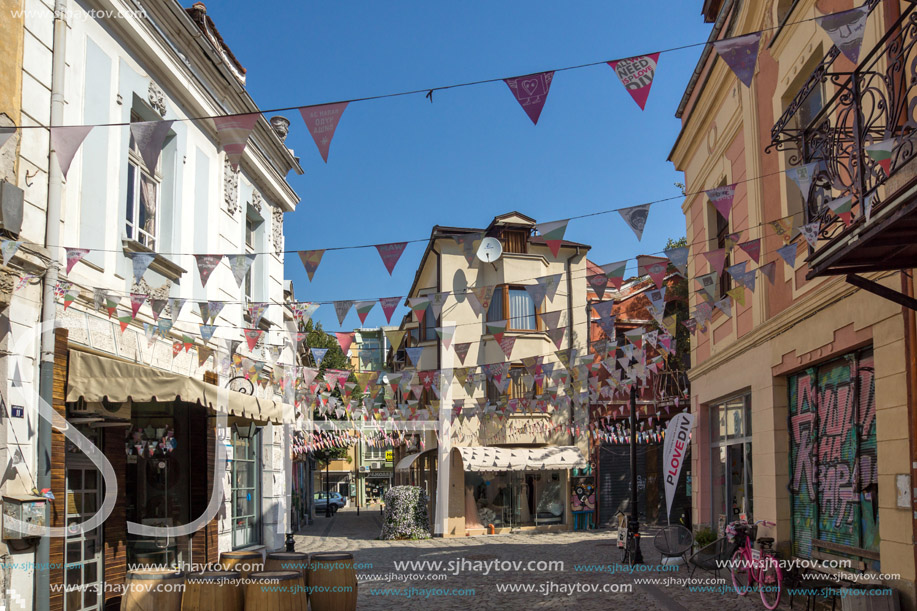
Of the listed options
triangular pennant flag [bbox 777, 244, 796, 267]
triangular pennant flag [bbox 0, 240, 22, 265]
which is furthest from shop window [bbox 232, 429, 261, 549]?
triangular pennant flag [bbox 777, 244, 796, 267]

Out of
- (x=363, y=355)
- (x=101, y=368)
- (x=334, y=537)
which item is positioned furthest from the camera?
(x=334, y=537)

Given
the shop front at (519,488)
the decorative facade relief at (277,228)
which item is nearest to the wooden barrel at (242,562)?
the decorative facade relief at (277,228)

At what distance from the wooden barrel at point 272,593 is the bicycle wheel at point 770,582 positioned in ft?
20.4

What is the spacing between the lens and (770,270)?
447 inches

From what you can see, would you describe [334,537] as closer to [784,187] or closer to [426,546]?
[426,546]

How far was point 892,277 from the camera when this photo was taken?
805 centimetres

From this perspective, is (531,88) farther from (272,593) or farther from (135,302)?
(135,302)

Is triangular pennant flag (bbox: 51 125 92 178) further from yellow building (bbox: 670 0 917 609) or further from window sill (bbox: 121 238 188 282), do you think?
yellow building (bbox: 670 0 917 609)

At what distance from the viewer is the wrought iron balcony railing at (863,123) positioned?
6.20 meters

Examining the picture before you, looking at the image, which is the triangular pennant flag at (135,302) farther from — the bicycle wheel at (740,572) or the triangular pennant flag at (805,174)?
the bicycle wheel at (740,572)

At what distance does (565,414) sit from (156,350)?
65.9 feet

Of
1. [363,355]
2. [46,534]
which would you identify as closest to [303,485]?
[363,355]

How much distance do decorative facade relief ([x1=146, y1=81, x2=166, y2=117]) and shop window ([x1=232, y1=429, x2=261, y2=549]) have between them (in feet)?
19.0

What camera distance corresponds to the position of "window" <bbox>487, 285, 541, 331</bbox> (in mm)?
28781
